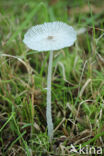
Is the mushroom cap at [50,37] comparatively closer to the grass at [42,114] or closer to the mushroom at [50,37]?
the mushroom at [50,37]

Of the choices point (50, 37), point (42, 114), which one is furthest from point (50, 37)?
point (42, 114)

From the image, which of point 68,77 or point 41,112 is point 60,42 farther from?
point 68,77

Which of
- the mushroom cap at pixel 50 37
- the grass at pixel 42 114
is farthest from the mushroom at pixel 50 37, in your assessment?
the grass at pixel 42 114

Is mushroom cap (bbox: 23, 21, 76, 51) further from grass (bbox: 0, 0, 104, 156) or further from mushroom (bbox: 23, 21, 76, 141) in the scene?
grass (bbox: 0, 0, 104, 156)

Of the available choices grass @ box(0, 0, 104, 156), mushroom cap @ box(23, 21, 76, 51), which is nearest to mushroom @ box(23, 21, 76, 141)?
mushroom cap @ box(23, 21, 76, 51)

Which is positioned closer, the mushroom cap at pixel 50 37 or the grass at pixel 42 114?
the mushroom cap at pixel 50 37

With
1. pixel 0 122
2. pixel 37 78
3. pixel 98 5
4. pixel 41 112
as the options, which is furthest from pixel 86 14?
pixel 0 122

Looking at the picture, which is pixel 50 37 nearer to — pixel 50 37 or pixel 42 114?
pixel 50 37

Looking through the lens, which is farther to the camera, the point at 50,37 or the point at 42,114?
the point at 42,114
